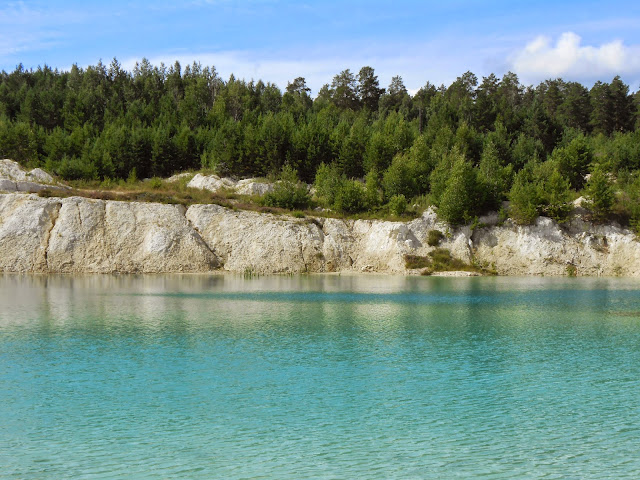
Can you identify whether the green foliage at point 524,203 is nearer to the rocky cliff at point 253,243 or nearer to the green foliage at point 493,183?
the rocky cliff at point 253,243

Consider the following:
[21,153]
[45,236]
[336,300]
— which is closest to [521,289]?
[336,300]

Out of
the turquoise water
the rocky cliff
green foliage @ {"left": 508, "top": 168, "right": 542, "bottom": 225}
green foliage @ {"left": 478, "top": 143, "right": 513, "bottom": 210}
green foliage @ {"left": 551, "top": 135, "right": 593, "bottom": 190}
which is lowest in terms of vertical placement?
the turquoise water

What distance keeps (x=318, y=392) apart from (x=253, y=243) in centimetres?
5736

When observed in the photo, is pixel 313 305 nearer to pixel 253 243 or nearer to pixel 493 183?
pixel 253 243

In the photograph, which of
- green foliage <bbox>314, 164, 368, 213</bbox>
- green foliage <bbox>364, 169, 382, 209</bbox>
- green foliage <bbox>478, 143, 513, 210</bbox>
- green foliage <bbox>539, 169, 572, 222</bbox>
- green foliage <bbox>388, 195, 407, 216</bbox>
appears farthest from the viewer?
green foliage <bbox>364, 169, 382, 209</bbox>

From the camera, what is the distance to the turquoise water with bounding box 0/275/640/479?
1405 centimetres

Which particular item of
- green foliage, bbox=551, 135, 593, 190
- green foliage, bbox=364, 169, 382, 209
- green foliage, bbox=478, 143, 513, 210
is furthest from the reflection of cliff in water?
green foliage, bbox=551, 135, 593, 190

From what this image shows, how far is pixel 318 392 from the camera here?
1970 centimetres

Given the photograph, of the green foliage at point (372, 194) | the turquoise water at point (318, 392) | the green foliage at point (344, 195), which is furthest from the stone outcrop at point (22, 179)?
the turquoise water at point (318, 392)

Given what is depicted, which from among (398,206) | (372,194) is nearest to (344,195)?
(372,194)

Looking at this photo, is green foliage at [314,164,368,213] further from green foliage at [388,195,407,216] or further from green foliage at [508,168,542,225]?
green foliage at [508,168,542,225]

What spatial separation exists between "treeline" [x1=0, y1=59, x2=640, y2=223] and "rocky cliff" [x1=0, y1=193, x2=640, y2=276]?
3589 millimetres

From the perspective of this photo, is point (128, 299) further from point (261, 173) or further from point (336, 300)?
point (261, 173)

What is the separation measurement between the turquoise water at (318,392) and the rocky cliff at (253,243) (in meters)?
Answer: 34.3
